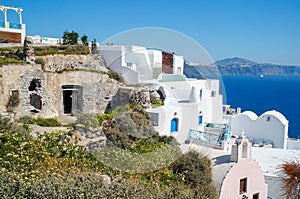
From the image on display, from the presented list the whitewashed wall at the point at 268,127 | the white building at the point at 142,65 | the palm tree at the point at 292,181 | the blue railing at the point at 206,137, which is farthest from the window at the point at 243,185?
the whitewashed wall at the point at 268,127

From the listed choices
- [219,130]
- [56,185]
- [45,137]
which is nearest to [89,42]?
[219,130]

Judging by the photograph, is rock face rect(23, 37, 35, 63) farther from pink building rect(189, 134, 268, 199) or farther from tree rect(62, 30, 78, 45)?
pink building rect(189, 134, 268, 199)

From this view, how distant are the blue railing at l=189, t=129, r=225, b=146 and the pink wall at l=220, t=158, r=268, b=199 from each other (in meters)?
2.30

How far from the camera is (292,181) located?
452 inches

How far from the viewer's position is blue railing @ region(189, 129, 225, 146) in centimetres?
1270

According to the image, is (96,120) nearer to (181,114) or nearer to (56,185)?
(181,114)

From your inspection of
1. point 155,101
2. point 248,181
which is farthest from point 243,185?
point 155,101

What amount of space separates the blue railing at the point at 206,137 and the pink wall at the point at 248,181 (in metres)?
2.30

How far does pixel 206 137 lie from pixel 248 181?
3.21 meters

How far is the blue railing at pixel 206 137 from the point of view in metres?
12.7

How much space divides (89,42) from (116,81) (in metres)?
7.06

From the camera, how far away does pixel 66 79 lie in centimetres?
1501

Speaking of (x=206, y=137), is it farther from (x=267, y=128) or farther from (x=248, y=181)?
(x=267, y=128)

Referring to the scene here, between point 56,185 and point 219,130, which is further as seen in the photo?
point 219,130
